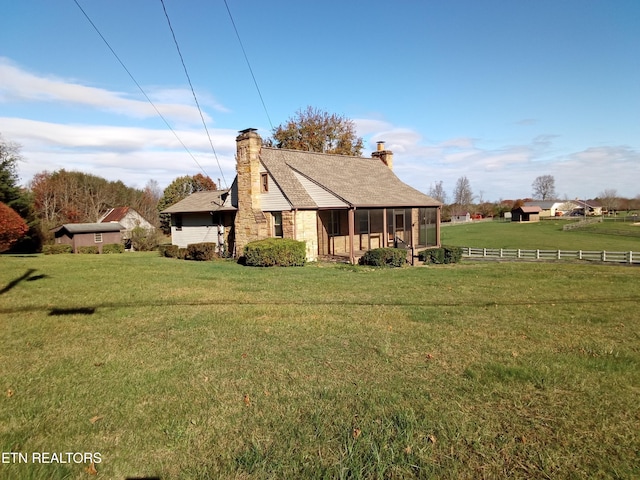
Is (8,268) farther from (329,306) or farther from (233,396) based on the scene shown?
(233,396)

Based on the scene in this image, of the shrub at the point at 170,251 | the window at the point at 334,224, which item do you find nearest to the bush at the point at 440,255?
the window at the point at 334,224

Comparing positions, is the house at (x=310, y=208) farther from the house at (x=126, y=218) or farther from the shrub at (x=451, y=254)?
the house at (x=126, y=218)

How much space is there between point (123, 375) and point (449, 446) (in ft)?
12.4

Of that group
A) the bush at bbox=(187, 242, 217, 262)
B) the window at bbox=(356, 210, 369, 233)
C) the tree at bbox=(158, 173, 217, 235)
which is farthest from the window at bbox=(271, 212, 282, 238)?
the tree at bbox=(158, 173, 217, 235)

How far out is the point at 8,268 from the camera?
13.3 meters

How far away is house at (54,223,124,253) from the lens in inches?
1342

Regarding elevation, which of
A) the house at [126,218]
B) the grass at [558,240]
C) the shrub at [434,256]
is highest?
the house at [126,218]

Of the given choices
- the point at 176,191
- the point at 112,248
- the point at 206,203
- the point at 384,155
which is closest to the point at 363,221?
the point at 384,155

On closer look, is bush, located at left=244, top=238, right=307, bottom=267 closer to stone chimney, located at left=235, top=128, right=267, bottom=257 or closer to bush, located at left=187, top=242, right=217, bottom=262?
stone chimney, located at left=235, top=128, right=267, bottom=257

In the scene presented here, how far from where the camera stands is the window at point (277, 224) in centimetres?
2095

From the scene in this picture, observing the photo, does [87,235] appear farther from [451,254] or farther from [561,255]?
[561,255]

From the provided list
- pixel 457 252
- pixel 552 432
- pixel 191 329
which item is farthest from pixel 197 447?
pixel 457 252

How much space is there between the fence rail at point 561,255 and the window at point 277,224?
14205 mm

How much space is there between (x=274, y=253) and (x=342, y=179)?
8.15 meters
